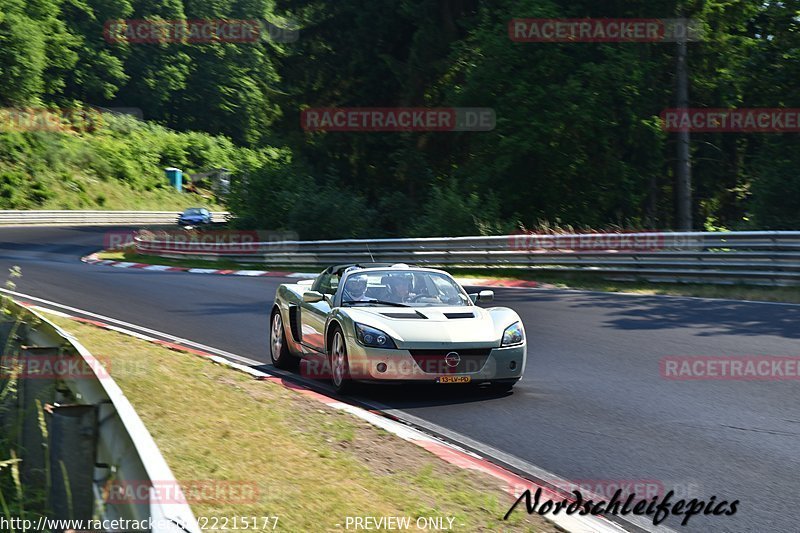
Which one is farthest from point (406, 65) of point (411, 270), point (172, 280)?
point (411, 270)

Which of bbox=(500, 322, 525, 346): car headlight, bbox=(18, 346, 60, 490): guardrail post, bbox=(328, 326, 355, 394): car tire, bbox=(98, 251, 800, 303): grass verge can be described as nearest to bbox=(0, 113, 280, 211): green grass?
bbox=(98, 251, 800, 303): grass verge

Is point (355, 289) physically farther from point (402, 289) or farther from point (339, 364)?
point (339, 364)

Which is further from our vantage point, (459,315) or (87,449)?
(459,315)

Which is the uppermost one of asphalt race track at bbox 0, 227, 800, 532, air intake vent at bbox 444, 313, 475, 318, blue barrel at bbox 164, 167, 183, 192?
blue barrel at bbox 164, 167, 183, 192

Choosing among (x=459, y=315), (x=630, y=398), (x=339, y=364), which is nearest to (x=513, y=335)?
(x=459, y=315)

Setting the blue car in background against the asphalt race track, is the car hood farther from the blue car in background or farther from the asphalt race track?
the blue car in background

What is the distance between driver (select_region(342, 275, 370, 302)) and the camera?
33.5 feet

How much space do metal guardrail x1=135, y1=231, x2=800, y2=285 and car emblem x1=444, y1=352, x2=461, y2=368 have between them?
1004 centimetres

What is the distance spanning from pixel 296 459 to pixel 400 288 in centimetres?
396

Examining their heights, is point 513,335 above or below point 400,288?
below

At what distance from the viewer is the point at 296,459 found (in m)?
6.64

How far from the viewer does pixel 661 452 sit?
23.7 feet

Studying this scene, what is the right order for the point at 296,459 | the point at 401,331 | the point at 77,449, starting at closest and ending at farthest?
the point at 77,449
the point at 296,459
the point at 401,331

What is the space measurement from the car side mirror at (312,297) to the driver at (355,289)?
0.25 meters
